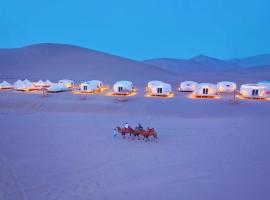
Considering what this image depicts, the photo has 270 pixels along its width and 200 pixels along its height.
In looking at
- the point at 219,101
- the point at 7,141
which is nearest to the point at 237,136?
the point at 219,101

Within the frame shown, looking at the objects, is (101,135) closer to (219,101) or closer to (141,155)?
(141,155)

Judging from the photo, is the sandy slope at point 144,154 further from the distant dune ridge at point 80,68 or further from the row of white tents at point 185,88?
the distant dune ridge at point 80,68

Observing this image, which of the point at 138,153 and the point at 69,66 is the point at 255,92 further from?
the point at 69,66

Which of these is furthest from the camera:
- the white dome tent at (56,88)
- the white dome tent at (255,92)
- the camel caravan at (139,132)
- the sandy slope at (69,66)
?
the sandy slope at (69,66)

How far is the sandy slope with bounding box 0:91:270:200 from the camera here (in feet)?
28.8

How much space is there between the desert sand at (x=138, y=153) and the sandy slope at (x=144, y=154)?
0.04m

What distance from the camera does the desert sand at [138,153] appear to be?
8.76 meters

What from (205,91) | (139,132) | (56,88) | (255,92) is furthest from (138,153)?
(56,88)

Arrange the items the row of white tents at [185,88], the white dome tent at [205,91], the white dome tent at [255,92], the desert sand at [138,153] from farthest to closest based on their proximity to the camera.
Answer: the white dome tent at [205,91] < the row of white tents at [185,88] < the white dome tent at [255,92] < the desert sand at [138,153]

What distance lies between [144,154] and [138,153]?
34 centimetres

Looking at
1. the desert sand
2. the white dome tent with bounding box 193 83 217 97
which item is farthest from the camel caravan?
the white dome tent with bounding box 193 83 217 97

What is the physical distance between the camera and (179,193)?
850 centimetres

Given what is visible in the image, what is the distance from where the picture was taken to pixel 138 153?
41.0 ft

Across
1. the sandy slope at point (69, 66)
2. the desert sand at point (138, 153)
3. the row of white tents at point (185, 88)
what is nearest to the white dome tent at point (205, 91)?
the row of white tents at point (185, 88)
